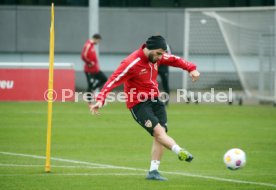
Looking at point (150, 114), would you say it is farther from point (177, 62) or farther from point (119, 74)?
point (177, 62)

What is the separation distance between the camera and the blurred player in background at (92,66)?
26.7 metres

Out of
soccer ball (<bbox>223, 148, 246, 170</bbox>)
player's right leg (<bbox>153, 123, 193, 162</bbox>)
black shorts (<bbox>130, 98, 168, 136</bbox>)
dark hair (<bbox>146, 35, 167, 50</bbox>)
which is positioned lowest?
soccer ball (<bbox>223, 148, 246, 170</bbox>)

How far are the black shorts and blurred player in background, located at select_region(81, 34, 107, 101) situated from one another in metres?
14.2

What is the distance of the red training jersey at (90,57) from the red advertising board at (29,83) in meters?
1.38

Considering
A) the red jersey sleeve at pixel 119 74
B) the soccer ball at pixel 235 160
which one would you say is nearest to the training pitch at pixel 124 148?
the soccer ball at pixel 235 160

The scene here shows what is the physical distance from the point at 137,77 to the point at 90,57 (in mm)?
14720

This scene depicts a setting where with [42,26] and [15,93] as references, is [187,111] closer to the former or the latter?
[15,93]

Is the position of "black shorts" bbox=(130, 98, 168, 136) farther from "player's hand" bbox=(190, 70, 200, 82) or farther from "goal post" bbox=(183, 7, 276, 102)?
"goal post" bbox=(183, 7, 276, 102)

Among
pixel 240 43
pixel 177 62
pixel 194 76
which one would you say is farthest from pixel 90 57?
pixel 194 76

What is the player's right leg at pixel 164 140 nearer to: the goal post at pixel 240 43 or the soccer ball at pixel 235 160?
the soccer ball at pixel 235 160

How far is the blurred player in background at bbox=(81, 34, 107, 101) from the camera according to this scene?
2670 centimetres

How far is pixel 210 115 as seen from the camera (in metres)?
24.1

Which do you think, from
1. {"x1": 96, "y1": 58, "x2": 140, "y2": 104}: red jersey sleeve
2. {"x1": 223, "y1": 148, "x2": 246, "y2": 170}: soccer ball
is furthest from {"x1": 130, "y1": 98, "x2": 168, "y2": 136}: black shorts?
{"x1": 223, "y1": 148, "x2": 246, "y2": 170}: soccer ball

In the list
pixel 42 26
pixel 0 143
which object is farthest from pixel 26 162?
pixel 42 26
